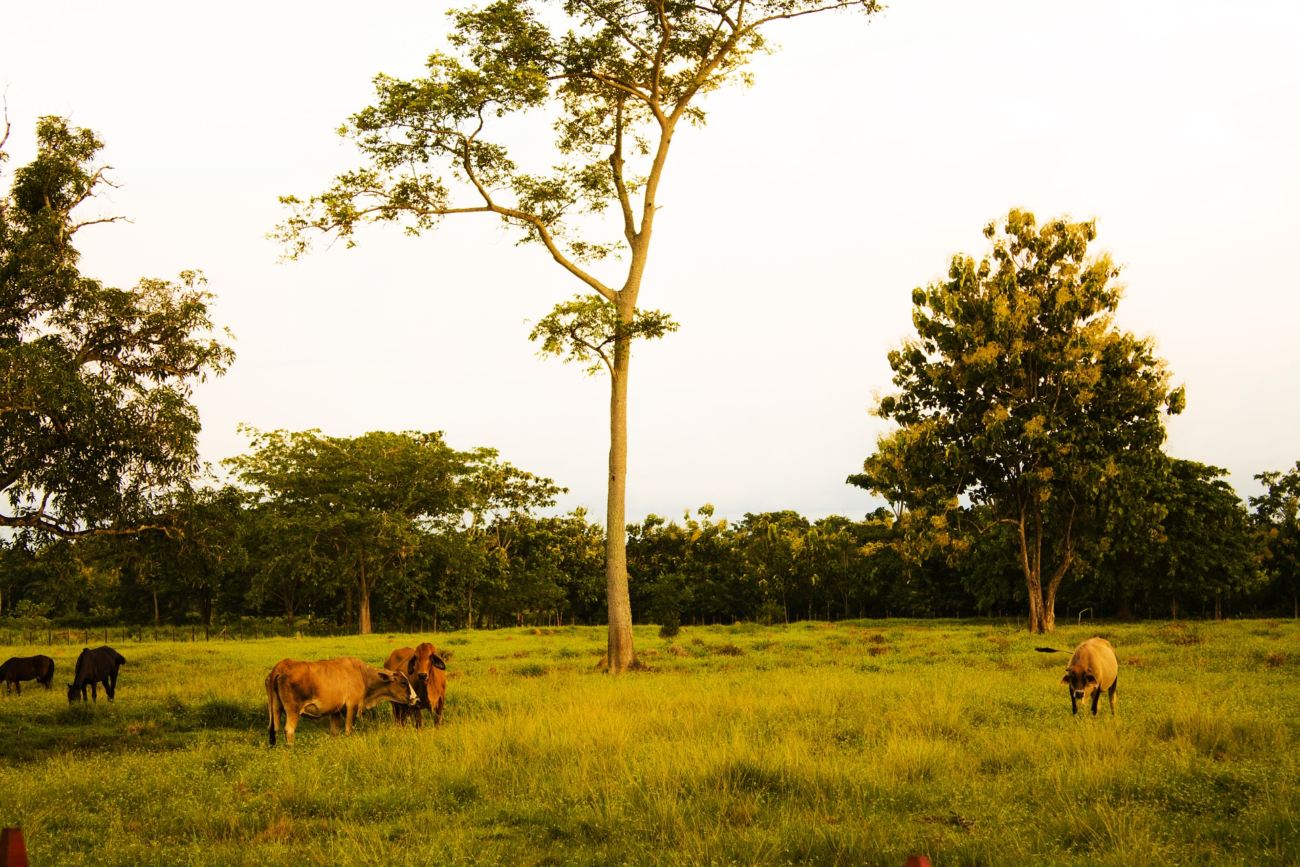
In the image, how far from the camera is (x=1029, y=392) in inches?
1537

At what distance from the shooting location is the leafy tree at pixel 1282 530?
2262 inches

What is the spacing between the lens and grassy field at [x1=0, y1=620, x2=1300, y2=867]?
7773 mm

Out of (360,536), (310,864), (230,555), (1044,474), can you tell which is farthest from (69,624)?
(310,864)

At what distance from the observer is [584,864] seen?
751 centimetres

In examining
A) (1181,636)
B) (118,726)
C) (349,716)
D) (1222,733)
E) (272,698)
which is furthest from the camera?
(1181,636)

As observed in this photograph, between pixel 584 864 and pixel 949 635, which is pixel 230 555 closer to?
pixel 584 864

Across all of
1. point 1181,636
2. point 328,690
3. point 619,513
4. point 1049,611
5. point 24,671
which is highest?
point 619,513

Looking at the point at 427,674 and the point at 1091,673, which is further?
the point at 427,674

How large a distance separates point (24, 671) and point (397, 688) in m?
11.3

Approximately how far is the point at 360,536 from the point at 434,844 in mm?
45159

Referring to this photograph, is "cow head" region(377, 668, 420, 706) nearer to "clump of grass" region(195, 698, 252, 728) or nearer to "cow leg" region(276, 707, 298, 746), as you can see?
"cow leg" region(276, 707, 298, 746)

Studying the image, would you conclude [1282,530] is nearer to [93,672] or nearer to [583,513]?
[583,513]

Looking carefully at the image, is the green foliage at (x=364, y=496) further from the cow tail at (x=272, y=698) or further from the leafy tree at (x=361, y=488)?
the cow tail at (x=272, y=698)

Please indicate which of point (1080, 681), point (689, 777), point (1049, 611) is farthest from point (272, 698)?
point (1049, 611)
